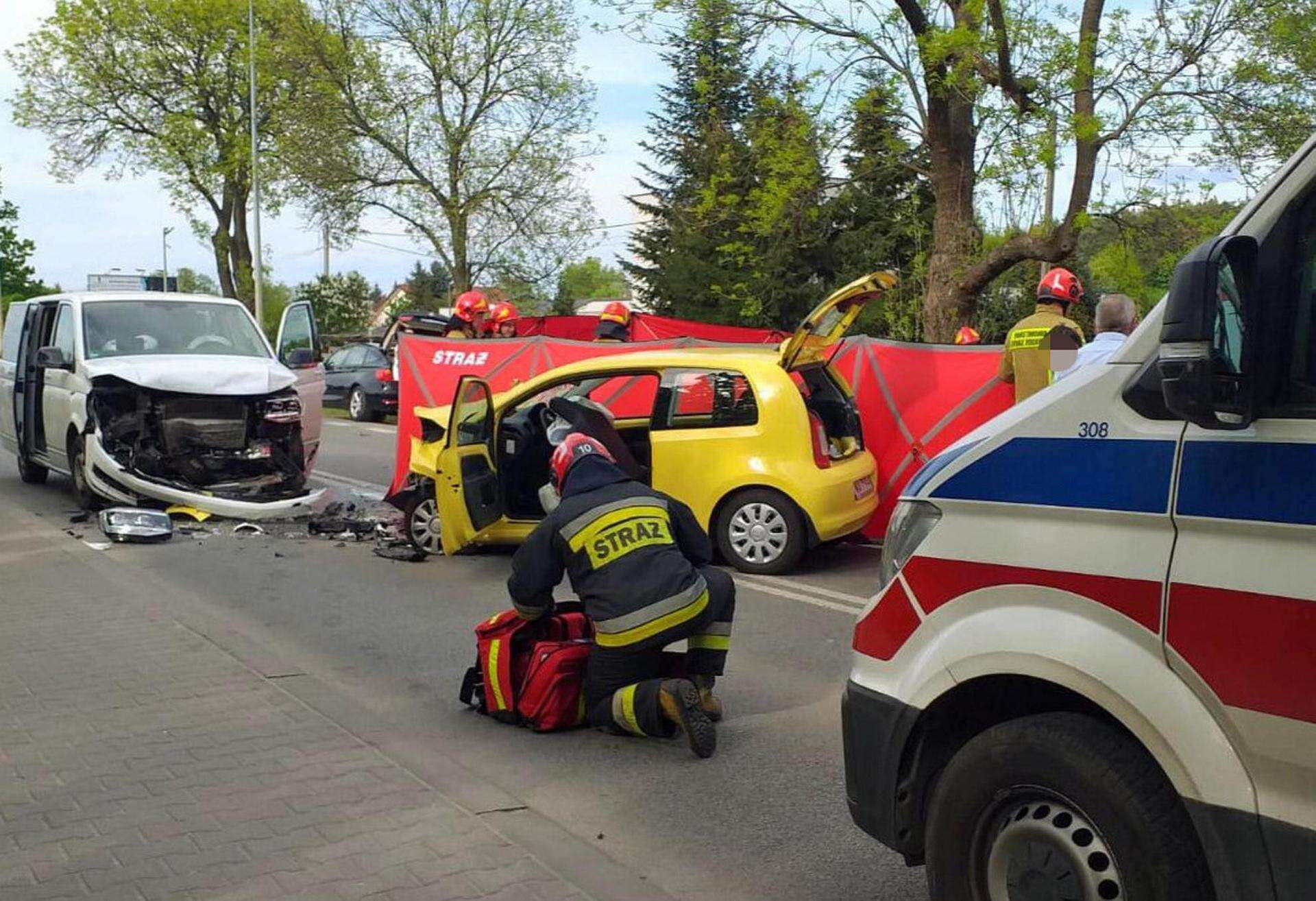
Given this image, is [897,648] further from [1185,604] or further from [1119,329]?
[1119,329]

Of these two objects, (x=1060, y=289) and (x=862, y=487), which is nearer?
(x=1060, y=289)

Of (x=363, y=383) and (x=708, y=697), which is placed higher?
(x=363, y=383)

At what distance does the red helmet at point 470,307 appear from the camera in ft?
47.0

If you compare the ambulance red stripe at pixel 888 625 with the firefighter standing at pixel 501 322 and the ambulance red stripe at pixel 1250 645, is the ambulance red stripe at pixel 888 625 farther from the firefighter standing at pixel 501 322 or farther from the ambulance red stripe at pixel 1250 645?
the firefighter standing at pixel 501 322

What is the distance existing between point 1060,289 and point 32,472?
444 inches

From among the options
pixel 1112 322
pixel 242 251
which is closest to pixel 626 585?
pixel 1112 322

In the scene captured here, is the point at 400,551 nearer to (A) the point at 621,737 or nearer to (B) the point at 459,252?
(A) the point at 621,737

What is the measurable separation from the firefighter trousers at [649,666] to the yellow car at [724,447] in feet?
10.8

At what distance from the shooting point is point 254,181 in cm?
3678

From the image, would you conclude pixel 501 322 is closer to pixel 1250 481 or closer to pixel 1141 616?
pixel 1141 616

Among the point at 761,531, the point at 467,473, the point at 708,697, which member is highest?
the point at 467,473

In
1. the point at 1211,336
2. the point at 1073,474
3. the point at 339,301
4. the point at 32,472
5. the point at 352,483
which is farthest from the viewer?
the point at 339,301

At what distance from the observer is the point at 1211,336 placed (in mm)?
2477

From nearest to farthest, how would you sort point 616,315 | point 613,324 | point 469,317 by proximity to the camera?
point 613,324, point 616,315, point 469,317
